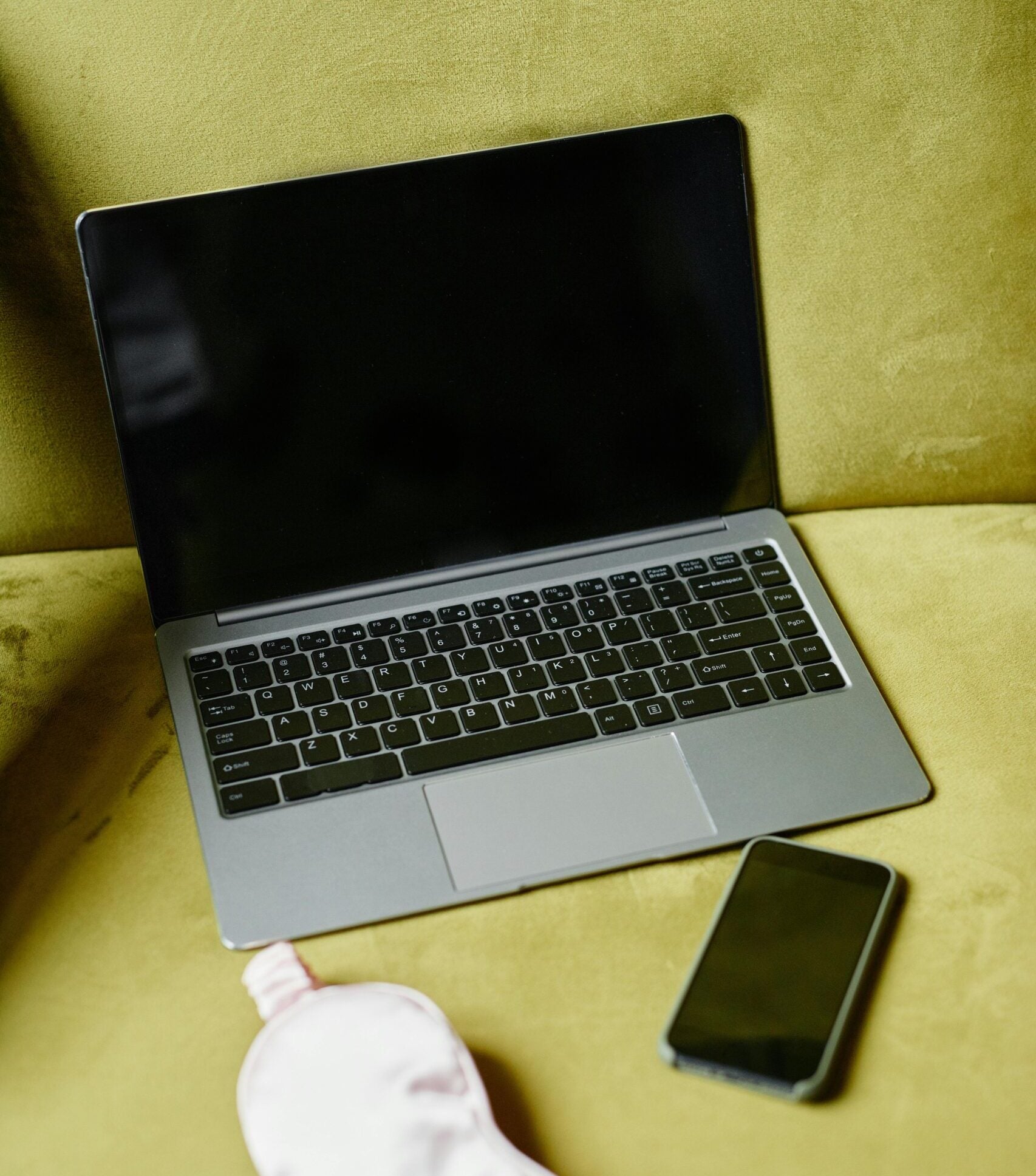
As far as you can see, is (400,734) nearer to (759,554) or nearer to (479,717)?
(479,717)

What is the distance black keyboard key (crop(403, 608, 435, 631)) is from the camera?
2.21 feet

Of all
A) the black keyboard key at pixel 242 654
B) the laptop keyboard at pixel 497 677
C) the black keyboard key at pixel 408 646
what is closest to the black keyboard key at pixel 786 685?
the laptop keyboard at pixel 497 677

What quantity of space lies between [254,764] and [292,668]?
7 centimetres

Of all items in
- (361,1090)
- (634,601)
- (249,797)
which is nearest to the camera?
(361,1090)

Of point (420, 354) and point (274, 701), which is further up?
point (420, 354)

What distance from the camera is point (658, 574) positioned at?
2.30 ft

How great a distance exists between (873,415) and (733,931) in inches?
15.6

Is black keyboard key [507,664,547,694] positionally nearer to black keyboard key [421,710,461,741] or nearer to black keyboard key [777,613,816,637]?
black keyboard key [421,710,461,741]

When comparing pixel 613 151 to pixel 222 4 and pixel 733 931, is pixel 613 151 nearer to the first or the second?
pixel 222 4

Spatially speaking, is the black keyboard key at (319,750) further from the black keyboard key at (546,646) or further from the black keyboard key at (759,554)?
the black keyboard key at (759,554)

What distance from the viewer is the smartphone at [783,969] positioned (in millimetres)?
476

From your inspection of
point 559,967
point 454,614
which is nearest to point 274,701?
point 454,614

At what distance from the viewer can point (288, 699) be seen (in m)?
0.63

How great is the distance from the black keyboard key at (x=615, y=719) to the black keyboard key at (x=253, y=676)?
0.65 ft
